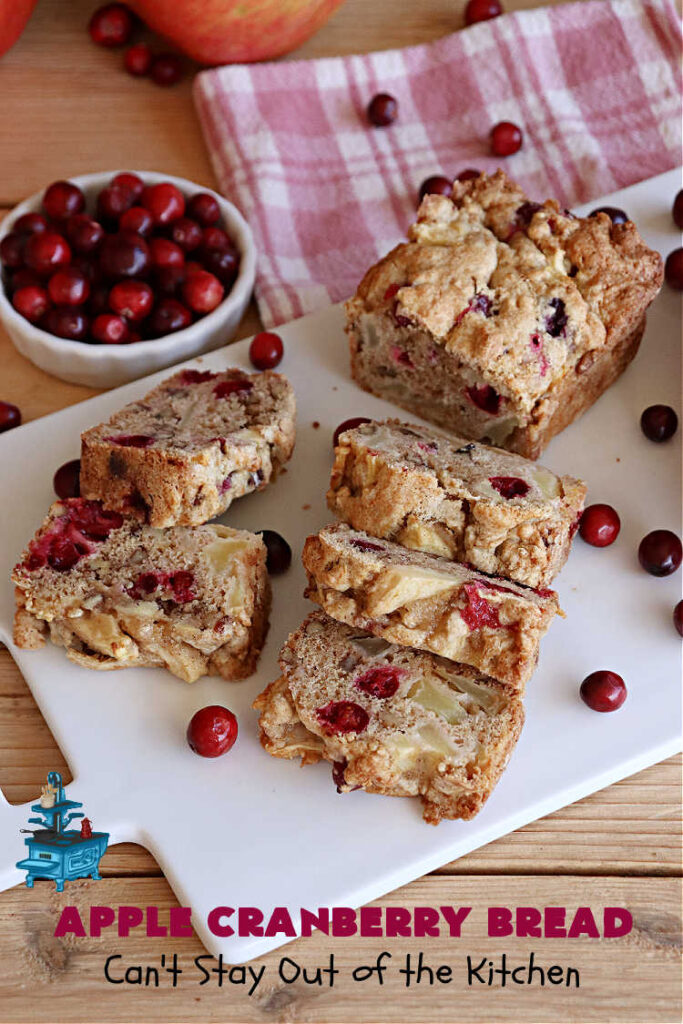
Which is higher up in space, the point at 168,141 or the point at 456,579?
the point at 168,141

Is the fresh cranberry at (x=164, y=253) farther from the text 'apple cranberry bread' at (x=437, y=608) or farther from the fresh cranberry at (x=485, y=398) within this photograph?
the text 'apple cranberry bread' at (x=437, y=608)

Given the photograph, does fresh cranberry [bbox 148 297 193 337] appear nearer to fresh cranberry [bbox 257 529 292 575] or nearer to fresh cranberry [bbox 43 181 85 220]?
fresh cranberry [bbox 43 181 85 220]

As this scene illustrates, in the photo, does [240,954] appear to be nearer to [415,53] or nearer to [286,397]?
[286,397]

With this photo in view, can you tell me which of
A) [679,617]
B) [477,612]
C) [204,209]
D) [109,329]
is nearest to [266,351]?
[109,329]

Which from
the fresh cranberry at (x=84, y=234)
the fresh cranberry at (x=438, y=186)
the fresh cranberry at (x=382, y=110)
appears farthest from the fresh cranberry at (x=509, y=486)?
the fresh cranberry at (x=382, y=110)

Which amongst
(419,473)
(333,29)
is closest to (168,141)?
(333,29)
